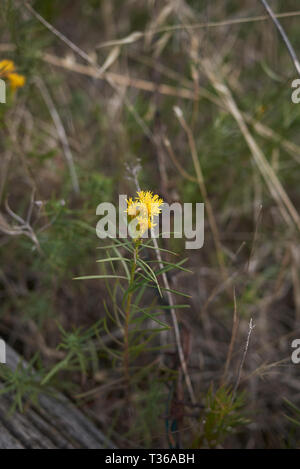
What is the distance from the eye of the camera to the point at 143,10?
2.46 m

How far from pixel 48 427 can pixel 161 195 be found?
938 millimetres

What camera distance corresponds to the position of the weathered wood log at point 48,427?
1.17m

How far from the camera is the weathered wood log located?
3.83 feet

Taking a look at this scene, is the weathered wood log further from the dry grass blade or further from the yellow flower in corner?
the dry grass blade

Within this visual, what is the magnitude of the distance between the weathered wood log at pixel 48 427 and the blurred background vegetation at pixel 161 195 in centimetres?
6

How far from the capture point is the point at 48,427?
1.23 m

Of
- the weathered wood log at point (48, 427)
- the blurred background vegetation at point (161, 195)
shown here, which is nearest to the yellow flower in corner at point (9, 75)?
the blurred background vegetation at point (161, 195)

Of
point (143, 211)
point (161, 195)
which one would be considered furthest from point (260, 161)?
point (143, 211)

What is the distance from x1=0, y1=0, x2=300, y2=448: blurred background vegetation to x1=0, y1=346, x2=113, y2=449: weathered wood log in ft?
0.20

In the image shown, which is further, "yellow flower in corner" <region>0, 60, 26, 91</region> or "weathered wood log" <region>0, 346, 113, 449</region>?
"yellow flower in corner" <region>0, 60, 26, 91</region>

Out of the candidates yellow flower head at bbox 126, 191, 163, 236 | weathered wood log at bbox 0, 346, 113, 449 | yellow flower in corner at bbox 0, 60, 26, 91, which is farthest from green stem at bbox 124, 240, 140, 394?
yellow flower in corner at bbox 0, 60, 26, 91

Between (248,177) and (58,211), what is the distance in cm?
107

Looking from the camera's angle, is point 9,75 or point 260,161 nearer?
point 9,75

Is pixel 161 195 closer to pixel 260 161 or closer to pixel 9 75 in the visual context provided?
pixel 260 161
